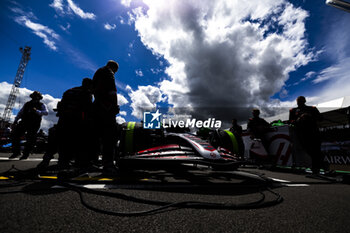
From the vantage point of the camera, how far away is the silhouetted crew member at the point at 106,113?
2539 mm

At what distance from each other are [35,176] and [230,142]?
3.62 metres

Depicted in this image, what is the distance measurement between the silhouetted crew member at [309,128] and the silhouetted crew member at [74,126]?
15.7 ft

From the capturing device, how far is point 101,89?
2.58 meters

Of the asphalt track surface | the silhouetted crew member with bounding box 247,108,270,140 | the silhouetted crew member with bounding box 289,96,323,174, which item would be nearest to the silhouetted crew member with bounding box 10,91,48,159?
the asphalt track surface

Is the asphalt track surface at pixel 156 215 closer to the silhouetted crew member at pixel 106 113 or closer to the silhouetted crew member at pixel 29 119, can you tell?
the silhouetted crew member at pixel 106 113

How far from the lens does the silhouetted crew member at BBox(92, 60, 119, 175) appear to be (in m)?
2.54

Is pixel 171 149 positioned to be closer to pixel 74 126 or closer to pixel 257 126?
pixel 74 126

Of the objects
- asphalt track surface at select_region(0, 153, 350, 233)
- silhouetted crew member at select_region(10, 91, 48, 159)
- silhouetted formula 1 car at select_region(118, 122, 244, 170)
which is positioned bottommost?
asphalt track surface at select_region(0, 153, 350, 233)

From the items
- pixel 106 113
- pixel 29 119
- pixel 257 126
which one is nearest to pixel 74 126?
pixel 106 113

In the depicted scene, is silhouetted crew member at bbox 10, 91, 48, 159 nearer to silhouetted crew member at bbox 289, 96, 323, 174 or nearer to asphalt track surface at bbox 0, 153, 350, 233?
asphalt track surface at bbox 0, 153, 350, 233

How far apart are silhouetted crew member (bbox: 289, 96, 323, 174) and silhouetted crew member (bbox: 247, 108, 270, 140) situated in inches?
35.9

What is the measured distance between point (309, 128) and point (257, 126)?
4.90 ft

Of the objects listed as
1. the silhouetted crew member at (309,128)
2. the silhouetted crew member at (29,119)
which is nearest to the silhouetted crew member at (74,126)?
the silhouetted crew member at (29,119)

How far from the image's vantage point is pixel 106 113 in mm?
2549
